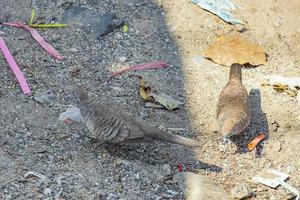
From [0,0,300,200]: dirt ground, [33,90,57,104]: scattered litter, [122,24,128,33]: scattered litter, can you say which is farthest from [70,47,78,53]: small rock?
[33,90,57,104]: scattered litter

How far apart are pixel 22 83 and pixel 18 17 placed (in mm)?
1005

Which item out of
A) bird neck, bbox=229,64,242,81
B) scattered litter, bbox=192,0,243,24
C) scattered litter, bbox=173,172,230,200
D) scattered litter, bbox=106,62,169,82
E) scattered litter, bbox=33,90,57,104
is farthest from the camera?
scattered litter, bbox=192,0,243,24

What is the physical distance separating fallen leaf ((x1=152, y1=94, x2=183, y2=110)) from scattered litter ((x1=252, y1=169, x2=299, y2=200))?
2.82 ft

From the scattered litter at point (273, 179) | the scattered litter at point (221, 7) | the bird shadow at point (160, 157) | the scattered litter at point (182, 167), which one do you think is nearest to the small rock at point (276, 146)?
the scattered litter at point (273, 179)

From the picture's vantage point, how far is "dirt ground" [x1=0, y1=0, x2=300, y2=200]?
4293mm

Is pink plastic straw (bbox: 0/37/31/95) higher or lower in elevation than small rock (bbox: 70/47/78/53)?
higher

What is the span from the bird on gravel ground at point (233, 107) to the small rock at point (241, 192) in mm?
369

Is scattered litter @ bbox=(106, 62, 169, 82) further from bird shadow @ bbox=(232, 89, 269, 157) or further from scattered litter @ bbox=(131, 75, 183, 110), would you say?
bird shadow @ bbox=(232, 89, 269, 157)

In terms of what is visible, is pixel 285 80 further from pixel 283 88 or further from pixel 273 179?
pixel 273 179

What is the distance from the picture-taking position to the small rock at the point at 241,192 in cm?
439

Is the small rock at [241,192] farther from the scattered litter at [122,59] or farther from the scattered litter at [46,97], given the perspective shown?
the scattered litter at [122,59]

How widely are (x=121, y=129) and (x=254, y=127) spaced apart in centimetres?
116

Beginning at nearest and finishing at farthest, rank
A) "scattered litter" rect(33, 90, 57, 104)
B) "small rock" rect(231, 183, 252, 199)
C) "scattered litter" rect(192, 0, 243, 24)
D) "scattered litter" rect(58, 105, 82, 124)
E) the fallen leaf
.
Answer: "small rock" rect(231, 183, 252, 199), "scattered litter" rect(58, 105, 82, 124), "scattered litter" rect(33, 90, 57, 104), the fallen leaf, "scattered litter" rect(192, 0, 243, 24)

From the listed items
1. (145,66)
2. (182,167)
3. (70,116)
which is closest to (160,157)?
(182,167)
